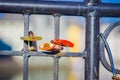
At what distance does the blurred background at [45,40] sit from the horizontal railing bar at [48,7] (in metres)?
0.04

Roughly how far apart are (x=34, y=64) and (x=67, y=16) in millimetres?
179

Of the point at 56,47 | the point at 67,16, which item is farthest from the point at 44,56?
the point at 67,16

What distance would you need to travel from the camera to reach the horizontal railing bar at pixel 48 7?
0.84m

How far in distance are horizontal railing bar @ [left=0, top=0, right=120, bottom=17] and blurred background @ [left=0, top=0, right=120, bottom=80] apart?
0.04 m

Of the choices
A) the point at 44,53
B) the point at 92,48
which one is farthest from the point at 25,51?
the point at 92,48

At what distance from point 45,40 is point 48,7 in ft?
0.35

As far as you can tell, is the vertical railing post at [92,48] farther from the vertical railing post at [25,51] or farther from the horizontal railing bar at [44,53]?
the vertical railing post at [25,51]

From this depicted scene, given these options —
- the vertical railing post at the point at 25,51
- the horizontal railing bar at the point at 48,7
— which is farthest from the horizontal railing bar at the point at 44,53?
the horizontal railing bar at the point at 48,7

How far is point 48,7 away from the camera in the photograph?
0.85 m

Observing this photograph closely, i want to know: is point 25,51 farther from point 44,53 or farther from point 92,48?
point 92,48

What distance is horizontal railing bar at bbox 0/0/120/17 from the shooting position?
84 centimetres

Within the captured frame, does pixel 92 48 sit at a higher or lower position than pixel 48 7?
lower

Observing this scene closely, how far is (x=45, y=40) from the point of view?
0.90 metres

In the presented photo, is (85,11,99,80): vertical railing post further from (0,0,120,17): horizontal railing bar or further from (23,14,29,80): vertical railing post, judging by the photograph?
(23,14,29,80): vertical railing post
